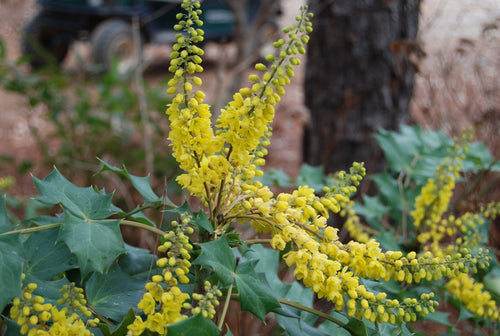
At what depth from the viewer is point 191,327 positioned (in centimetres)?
88

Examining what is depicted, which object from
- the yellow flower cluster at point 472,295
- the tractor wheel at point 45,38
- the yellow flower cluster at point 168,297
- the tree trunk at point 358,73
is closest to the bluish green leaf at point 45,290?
the yellow flower cluster at point 168,297

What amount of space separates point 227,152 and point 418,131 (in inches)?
63.3

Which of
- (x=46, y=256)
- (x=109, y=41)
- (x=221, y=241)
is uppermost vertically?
(x=109, y=41)

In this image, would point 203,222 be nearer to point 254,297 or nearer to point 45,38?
point 254,297

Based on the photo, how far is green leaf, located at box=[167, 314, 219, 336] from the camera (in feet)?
2.85

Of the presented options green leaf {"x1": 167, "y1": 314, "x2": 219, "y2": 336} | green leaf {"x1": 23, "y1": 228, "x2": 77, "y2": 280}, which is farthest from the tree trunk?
green leaf {"x1": 167, "y1": 314, "x2": 219, "y2": 336}

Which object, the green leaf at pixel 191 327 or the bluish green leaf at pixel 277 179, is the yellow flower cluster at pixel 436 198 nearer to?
the bluish green leaf at pixel 277 179

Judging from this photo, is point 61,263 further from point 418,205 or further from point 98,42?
point 98,42

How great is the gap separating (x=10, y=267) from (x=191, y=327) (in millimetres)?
409

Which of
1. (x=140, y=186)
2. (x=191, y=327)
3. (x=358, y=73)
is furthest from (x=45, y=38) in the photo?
(x=191, y=327)

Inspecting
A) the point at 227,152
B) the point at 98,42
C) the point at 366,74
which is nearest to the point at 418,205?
the point at 227,152

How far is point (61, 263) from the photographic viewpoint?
1.13 meters

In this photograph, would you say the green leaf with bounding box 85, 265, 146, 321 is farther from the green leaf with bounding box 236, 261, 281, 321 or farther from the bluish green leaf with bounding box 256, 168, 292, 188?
the bluish green leaf with bounding box 256, 168, 292, 188

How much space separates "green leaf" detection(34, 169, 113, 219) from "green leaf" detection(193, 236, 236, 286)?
27 centimetres
